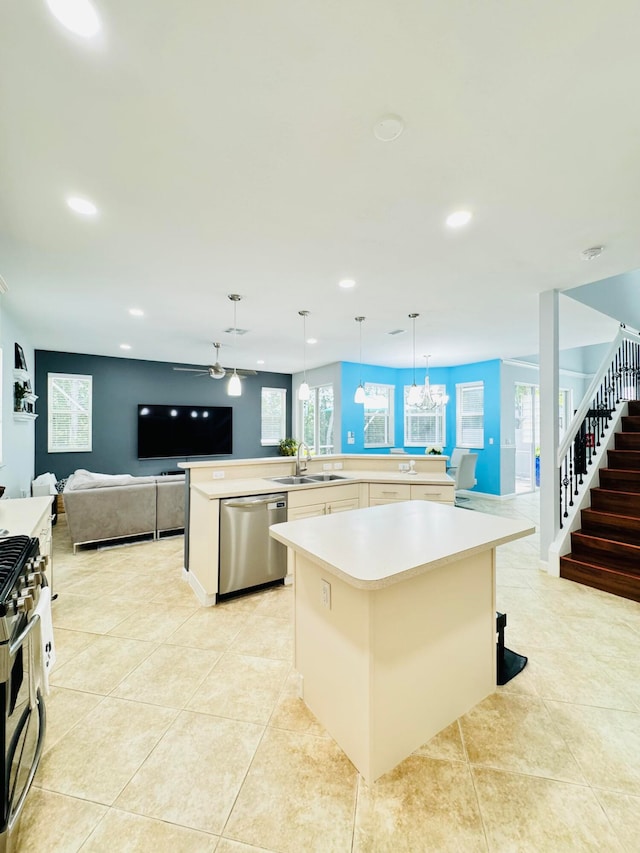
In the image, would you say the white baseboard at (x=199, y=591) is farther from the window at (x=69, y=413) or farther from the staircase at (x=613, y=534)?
the window at (x=69, y=413)

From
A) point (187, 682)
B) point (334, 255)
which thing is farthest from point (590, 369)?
point (187, 682)

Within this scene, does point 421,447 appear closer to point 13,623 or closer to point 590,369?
point 590,369

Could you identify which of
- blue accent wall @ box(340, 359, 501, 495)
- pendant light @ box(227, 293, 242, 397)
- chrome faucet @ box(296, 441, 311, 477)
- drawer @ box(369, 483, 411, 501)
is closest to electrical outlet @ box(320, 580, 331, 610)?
drawer @ box(369, 483, 411, 501)

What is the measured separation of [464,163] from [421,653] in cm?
236

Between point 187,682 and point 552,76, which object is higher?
point 552,76

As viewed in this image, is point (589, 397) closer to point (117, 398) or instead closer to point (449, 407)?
point (449, 407)

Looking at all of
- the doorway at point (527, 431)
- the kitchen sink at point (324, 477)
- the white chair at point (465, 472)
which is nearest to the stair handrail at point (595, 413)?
the white chair at point (465, 472)

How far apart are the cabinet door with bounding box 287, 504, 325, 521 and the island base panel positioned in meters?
1.37

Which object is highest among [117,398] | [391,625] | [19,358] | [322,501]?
[19,358]

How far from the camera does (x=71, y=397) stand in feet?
21.5

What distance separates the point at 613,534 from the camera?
351cm

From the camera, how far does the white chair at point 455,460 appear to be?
244 inches

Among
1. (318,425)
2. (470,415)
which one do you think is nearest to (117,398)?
(318,425)

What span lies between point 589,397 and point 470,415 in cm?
347
